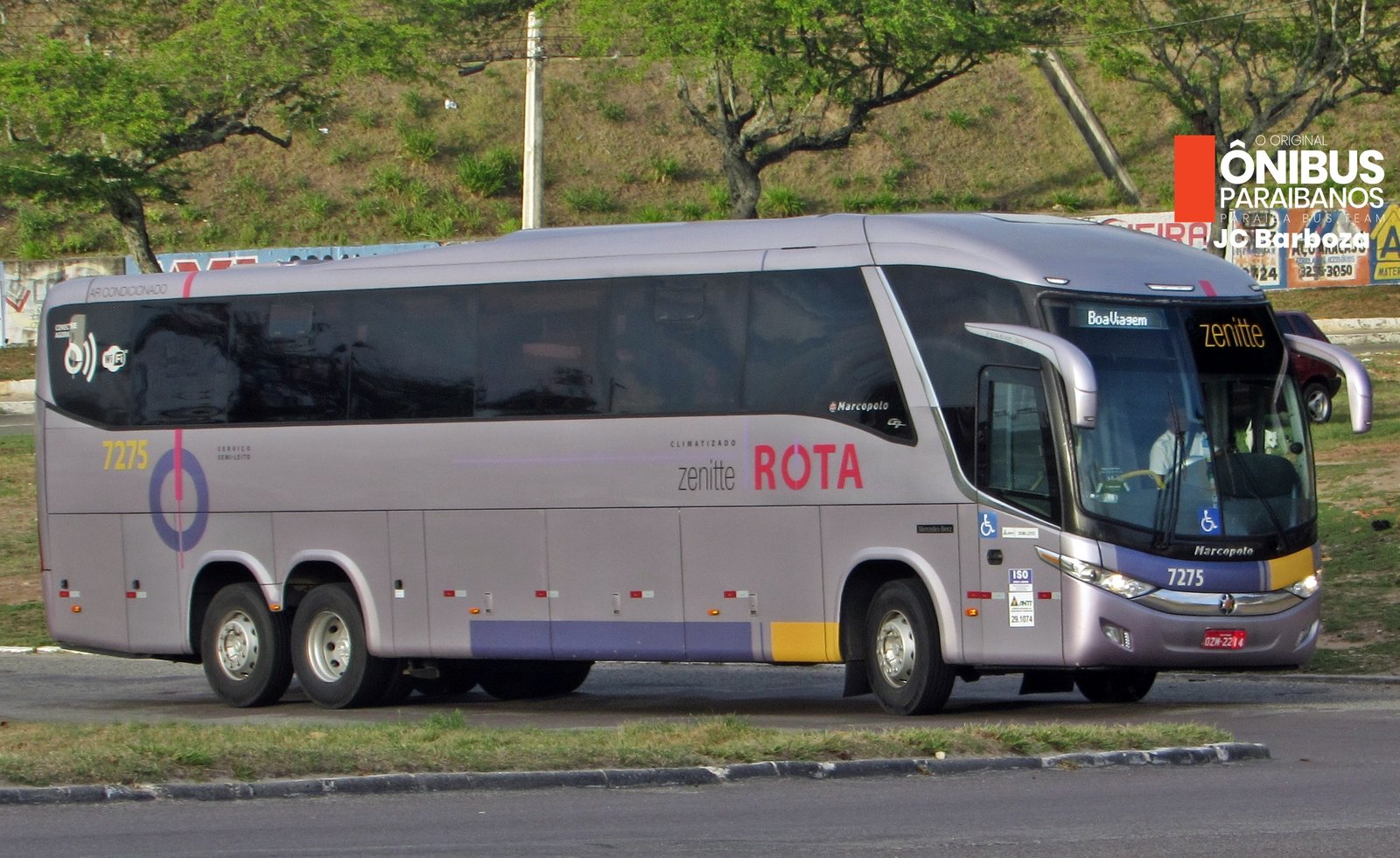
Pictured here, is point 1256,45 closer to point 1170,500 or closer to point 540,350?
point 540,350

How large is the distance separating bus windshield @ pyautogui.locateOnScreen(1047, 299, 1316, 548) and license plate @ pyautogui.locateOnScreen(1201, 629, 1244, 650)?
62 cm

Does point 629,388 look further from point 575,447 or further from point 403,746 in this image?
point 403,746

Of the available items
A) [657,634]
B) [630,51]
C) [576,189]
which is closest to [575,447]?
[657,634]

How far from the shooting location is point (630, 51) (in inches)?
1624

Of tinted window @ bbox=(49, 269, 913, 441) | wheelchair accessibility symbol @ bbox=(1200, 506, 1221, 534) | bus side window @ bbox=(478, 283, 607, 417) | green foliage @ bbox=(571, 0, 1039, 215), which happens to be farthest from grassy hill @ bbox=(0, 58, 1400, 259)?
wheelchair accessibility symbol @ bbox=(1200, 506, 1221, 534)

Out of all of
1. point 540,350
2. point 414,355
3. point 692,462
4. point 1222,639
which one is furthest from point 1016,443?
point 414,355

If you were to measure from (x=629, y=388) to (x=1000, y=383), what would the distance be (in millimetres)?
2905

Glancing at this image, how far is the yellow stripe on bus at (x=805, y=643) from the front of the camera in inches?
535

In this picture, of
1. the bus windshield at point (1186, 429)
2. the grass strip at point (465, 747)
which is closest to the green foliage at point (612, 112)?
the bus windshield at point (1186, 429)

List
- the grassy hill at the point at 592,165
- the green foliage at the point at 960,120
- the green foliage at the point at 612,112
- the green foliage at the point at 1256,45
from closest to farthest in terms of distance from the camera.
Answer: the green foliage at the point at 1256,45
the grassy hill at the point at 592,165
the green foliage at the point at 612,112
the green foliage at the point at 960,120

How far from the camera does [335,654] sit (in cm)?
1575

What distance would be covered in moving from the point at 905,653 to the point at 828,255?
2.88 metres

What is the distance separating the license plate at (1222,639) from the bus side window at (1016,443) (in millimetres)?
1259

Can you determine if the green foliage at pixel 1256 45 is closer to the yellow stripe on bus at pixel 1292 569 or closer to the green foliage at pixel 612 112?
the green foliage at pixel 612 112
